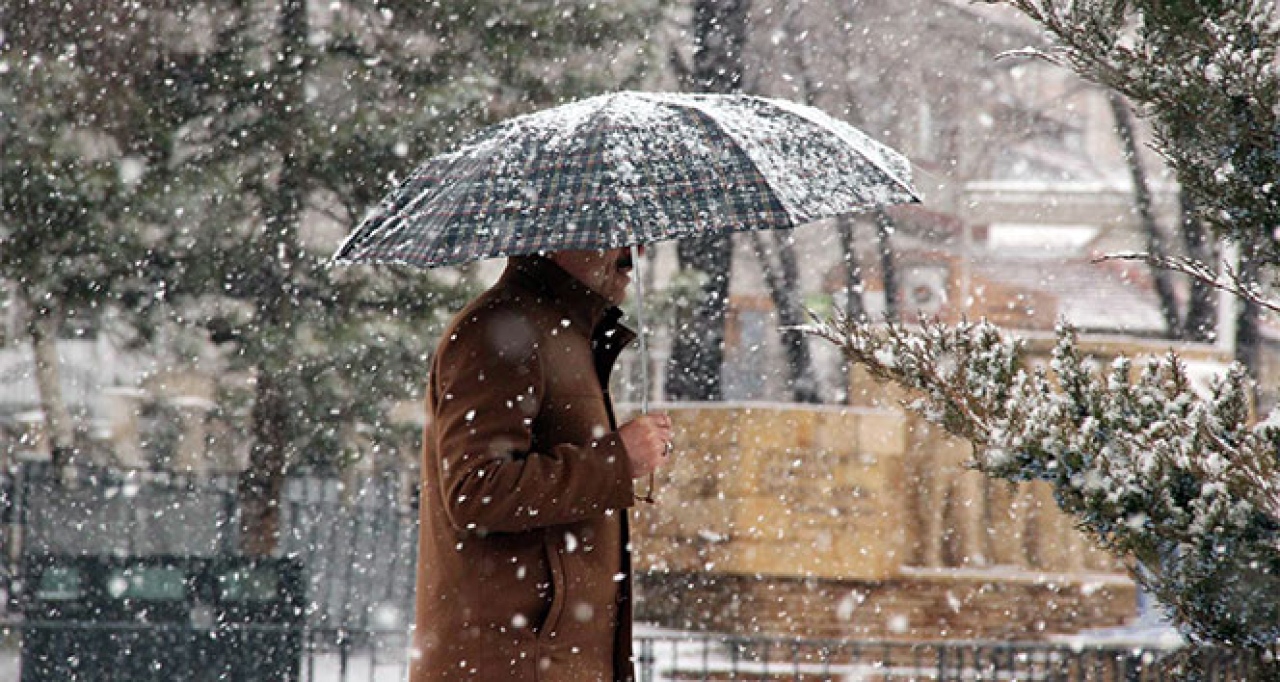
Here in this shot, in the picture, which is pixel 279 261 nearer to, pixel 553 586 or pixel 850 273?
pixel 850 273

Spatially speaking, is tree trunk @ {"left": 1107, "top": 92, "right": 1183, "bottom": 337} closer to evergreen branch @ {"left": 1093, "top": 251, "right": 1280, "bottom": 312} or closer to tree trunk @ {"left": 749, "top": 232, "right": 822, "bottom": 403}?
tree trunk @ {"left": 749, "top": 232, "right": 822, "bottom": 403}

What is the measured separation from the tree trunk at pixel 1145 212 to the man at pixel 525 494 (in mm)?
13874

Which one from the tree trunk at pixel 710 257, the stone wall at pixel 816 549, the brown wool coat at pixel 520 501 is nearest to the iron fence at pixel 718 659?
→ the stone wall at pixel 816 549

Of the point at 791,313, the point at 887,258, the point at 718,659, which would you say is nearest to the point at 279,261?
the point at 718,659

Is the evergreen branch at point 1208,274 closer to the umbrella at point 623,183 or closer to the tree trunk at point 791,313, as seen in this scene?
the umbrella at point 623,183

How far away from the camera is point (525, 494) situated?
9.98 ft

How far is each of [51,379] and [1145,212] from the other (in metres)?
12.0

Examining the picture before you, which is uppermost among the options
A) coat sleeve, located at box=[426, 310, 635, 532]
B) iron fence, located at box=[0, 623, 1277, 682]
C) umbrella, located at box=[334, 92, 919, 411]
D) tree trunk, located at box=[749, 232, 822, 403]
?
tree trunk, located at box=[749, 232, 822, 403]

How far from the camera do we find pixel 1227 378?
3.33m

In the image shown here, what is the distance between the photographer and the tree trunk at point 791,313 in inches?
635

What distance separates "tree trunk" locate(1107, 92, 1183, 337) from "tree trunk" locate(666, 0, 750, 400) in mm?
3992

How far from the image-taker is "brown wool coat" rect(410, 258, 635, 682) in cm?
309

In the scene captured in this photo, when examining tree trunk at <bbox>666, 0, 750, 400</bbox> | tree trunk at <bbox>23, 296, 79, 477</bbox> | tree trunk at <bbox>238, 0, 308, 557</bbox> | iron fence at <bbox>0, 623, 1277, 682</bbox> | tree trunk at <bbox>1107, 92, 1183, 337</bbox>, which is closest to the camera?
iron fence at <bbox>0, 623, 1277, 682</bbox>

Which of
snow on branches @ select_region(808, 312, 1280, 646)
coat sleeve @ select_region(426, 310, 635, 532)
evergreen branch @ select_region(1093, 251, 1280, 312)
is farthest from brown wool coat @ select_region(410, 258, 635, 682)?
evergreen branch @ select_region(1093, 251, 1280, 312)
